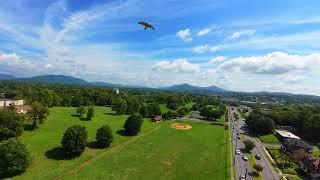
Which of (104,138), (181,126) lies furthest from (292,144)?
(104,138)

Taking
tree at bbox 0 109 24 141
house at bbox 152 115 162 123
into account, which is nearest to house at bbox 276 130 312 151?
house at bbox 152 115 162 123

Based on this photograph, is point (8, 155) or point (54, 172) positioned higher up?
point (8, 155)

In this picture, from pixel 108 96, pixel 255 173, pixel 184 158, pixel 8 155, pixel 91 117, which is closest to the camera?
pixel 8 155

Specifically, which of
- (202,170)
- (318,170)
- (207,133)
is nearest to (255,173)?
(202,170)

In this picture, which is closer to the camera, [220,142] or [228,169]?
[228,169]

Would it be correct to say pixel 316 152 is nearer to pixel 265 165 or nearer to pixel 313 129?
pixel 313 129

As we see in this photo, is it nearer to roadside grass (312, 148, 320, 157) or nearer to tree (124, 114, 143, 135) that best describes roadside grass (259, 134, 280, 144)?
roadside grass (312, 148, 320, 157)

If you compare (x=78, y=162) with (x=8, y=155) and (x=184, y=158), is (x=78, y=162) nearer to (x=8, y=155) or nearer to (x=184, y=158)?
(x=8, y=155)
